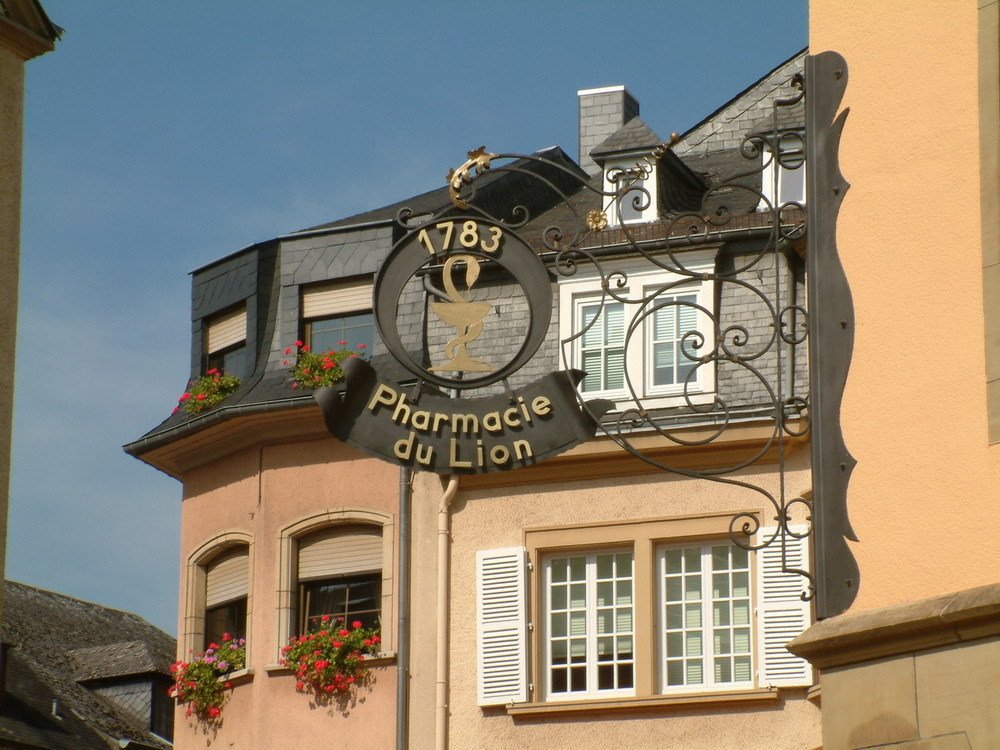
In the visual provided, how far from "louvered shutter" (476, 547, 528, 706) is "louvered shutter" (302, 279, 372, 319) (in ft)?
11.5

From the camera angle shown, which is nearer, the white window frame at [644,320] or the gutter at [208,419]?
the white window frame at [644,320]

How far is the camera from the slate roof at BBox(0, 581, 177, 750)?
89.2 ft

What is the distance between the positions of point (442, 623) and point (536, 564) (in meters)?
1.09

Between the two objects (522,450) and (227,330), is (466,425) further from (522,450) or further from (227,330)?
(227,330)

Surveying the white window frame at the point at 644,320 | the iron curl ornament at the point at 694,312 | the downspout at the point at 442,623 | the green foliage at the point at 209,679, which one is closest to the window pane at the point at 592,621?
the downspout at the point at 442,623

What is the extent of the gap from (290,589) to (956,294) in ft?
45.3

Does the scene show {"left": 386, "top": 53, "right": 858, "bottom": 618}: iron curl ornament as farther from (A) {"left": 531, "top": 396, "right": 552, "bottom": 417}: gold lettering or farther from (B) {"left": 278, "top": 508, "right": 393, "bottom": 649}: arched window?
(B) {"left": 278, "top": 508, "right": 393, "bottom": 649}: arched window

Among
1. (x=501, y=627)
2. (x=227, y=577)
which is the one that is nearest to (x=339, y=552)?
(x=227, y=577)

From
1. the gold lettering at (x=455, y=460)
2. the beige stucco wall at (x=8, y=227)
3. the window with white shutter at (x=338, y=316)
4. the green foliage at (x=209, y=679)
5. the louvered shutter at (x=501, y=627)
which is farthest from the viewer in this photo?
the window with white shutter at (x=338, y=316)

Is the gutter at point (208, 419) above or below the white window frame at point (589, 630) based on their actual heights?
above

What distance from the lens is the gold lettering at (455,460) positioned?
28.0 ft

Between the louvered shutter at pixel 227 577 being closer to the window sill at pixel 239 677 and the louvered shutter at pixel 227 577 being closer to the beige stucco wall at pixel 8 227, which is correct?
the window sill at pixel 239 677

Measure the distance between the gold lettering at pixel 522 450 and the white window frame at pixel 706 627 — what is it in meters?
10.9

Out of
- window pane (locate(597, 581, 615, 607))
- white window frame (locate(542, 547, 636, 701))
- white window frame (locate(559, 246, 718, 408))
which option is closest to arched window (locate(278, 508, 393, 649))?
white window frame (locate(542, 547, 636, 701))
